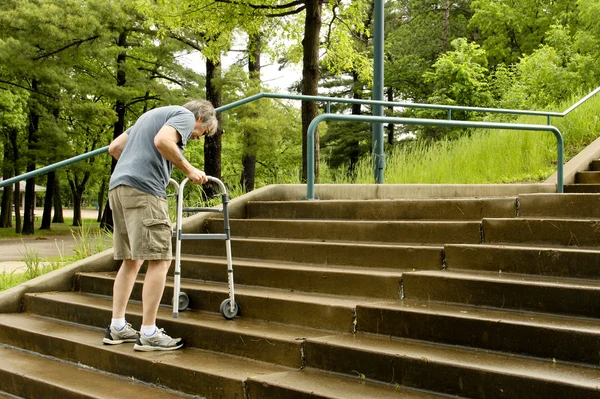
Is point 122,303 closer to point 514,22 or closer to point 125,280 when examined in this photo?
point 125,280

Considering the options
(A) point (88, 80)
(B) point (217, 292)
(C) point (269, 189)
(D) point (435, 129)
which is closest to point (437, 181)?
(C) point (269, 189)

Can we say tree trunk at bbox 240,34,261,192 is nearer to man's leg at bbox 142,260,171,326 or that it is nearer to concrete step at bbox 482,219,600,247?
concrete step at bbox 482,219,600,247

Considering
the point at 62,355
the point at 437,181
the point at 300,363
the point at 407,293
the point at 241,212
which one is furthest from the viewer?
the point at 437,181

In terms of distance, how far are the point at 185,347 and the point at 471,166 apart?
6.12 meters

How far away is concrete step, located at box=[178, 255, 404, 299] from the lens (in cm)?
527

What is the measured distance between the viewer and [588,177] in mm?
8562

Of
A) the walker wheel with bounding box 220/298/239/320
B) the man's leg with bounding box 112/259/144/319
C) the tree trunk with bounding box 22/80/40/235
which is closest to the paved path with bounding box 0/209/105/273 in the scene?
the man's leg with bounding box 112/259/144/319

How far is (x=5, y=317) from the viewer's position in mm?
6746

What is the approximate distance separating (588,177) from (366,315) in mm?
5031

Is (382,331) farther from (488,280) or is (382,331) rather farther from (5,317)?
(5,317)

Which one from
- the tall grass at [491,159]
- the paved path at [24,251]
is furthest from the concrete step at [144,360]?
the tall grass at [491,159]

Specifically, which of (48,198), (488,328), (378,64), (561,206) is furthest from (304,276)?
(48,198)

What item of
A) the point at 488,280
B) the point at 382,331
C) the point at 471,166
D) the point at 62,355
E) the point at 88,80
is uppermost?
the point at 88,80

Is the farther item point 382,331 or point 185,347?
point 185,347
